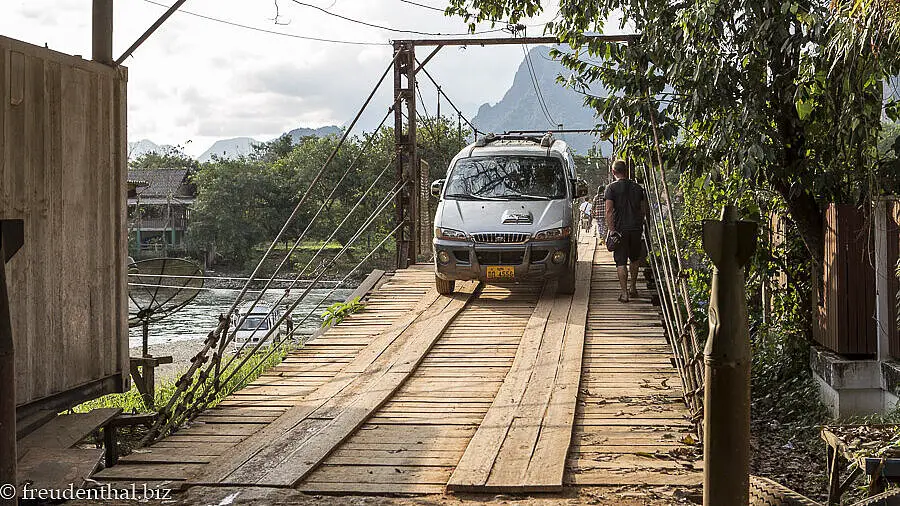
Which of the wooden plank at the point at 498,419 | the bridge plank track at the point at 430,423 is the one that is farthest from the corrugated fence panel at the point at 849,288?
the bridge plank track at the point at 430,423

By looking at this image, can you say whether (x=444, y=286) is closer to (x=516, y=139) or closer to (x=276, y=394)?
(x=516, y=139)

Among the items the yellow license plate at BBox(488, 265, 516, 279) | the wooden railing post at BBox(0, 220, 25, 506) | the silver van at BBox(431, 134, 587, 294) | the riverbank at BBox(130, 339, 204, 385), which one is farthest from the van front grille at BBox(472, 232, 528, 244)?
the riverbank at BBox(130, 339, 204, 385)

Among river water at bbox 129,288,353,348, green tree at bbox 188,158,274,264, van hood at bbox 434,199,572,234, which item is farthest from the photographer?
green tree at bbox 188,158,274,264

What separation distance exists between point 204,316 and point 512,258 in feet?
141

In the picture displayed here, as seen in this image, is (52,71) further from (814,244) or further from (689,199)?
(689,199)

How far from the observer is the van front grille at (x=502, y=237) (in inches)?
456

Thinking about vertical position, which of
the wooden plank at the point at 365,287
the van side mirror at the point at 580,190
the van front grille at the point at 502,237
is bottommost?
the wooden plank at the point at 365,287

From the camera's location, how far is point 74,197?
612cm

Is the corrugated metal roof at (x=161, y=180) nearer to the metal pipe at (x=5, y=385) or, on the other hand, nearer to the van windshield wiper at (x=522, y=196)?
the van windshield wiper at (x=522, y=196)

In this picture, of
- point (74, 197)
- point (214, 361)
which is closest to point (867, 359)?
point (214, 361)

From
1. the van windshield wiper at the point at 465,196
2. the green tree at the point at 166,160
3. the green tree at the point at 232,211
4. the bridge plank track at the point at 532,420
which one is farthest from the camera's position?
the green tree at the point at 166,160

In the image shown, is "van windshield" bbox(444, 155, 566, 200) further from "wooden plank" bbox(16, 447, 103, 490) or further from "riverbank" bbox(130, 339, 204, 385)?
"riverbank" bbox(130, 339, 204, 385)

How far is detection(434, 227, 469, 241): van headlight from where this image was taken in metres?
11.7

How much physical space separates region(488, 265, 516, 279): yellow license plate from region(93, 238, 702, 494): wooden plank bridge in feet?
2.25
